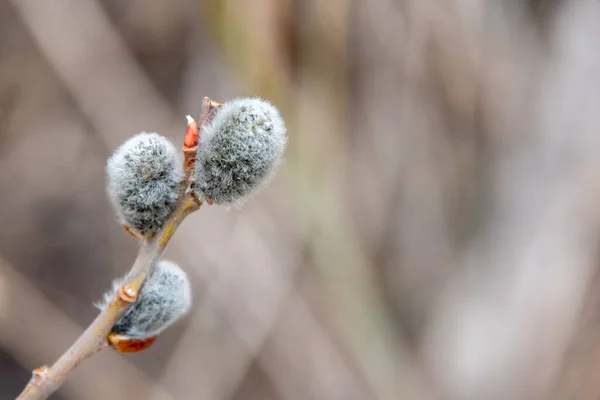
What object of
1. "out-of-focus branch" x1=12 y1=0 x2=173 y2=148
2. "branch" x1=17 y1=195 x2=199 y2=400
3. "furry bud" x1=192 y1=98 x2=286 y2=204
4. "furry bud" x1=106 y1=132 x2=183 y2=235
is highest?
"out-of-focus branch" x1=12 y1=0 x2=173 y2=148

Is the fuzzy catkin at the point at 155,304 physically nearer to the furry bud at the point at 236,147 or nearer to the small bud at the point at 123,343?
the small bud at the point at 123,343

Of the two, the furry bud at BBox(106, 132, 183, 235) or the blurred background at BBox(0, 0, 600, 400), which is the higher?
the blurred background at BBox(0, 0, 600, 400)

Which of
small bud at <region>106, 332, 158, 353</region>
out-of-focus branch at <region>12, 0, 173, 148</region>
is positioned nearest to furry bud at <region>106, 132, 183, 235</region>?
small bud at <region>106, 332, 158, 353</region>

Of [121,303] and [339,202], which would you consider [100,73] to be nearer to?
[339,202]

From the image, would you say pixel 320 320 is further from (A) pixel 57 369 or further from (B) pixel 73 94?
(A) pixel 57 369

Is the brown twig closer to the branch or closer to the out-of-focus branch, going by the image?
the branch

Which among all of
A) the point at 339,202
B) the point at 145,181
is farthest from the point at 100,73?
the point at 145,181
